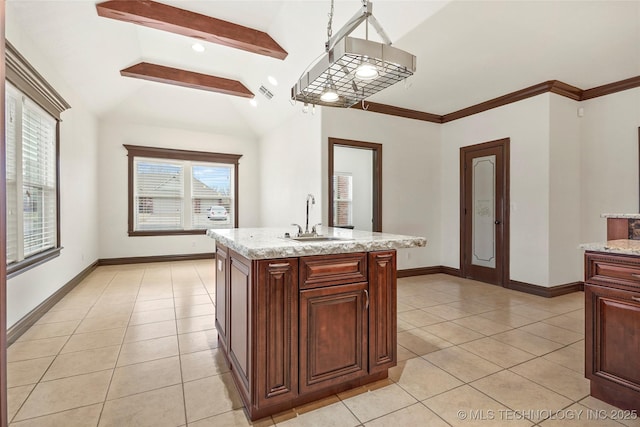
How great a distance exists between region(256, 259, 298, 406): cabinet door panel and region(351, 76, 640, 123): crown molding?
8.25ft

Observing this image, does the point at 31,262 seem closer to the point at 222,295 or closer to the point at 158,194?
the point at 222,295

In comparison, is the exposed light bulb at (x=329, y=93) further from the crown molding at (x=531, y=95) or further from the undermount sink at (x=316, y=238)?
the crown molding at (x=531, y=95)

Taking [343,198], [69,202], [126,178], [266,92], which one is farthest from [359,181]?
[69,202]

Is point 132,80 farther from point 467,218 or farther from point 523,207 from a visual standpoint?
point 523,207

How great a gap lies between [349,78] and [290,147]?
153 inches

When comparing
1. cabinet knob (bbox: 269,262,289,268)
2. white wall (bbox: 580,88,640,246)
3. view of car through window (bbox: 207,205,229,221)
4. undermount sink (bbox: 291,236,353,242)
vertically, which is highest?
white wall (bbox: 580,88,640,246)

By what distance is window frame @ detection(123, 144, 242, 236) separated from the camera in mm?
6398

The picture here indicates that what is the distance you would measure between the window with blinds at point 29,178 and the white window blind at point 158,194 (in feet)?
8.64

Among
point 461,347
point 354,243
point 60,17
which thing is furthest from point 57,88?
point 461,347

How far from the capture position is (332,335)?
6.10ft

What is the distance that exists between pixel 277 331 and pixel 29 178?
342cm

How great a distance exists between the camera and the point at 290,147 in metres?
5.65

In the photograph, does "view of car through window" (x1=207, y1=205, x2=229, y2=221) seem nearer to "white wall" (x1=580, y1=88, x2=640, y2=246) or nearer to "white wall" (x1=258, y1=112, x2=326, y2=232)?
A: "white wall" (x1=258, y1=112, x2=326, y2=232)

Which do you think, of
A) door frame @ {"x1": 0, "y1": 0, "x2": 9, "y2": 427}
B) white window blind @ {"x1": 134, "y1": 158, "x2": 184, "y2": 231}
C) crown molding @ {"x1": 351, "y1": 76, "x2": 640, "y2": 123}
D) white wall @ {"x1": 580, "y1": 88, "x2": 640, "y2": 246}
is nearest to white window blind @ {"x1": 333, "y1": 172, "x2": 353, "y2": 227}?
crown molding @ {"x1": 351, "y1": 76, "x2": 640, "y2": 123}
